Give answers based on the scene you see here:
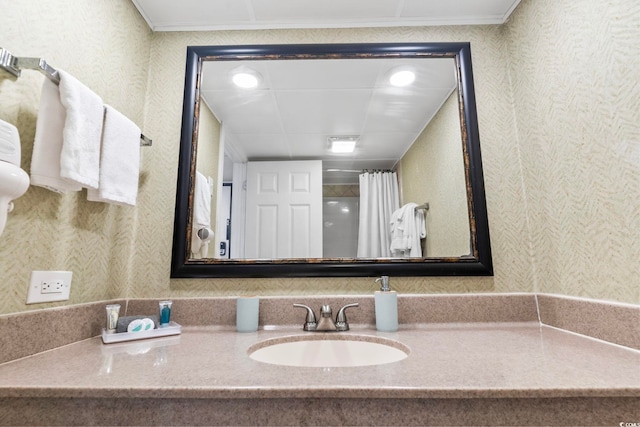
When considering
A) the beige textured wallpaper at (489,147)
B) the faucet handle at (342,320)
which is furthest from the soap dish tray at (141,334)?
the faucet handle at (342,320)

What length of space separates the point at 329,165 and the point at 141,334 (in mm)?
893

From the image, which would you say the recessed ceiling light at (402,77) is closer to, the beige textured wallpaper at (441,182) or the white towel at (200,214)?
the beige textured wallpaper at (441,182)

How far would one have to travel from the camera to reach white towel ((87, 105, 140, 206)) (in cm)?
98

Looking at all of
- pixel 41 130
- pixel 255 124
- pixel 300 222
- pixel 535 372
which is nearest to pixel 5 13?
pixel 41 130

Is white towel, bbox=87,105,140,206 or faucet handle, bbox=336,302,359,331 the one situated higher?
white towel, bbox=87,105,140,206

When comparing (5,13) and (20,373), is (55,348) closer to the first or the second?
(20,373)

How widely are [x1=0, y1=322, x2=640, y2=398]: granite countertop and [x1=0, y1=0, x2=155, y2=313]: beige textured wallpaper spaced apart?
25 centimetres

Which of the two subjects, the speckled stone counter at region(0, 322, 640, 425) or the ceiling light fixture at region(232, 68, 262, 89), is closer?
the speckled stone counter at region(0, 322, 640, 425)

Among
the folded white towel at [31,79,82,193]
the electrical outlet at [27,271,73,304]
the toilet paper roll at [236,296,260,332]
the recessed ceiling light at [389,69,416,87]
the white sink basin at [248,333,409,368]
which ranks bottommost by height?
the white sink basin at [248,333,409,368]

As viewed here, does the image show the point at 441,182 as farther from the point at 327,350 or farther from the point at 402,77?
the point at 327,350

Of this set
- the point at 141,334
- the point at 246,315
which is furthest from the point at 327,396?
the point at 141,334

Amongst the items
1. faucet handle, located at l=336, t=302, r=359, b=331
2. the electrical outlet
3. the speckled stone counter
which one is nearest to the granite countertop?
the speckled stone counter

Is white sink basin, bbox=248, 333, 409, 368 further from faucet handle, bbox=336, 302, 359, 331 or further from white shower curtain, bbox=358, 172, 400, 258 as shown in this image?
white shower curtain, bbox=358, 172, 400, 258

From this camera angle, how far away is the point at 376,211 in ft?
4.10
